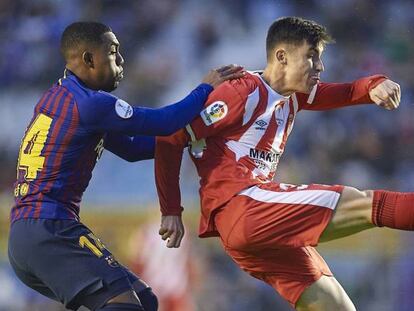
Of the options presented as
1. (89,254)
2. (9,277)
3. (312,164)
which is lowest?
(9,277)

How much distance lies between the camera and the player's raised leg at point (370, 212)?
4465mm

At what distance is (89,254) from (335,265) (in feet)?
16.3

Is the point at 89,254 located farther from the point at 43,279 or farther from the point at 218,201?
the point at 218,201

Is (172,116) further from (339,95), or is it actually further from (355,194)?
(339,95)

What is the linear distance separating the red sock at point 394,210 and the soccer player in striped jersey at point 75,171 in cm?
102

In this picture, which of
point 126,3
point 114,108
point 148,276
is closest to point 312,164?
point 148,276

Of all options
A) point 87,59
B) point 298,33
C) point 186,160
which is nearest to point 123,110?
point 87,59

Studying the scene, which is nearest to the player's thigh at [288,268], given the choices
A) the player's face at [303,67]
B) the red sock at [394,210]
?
the red sock at [394,210]

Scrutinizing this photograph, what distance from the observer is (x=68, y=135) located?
466 centimetres

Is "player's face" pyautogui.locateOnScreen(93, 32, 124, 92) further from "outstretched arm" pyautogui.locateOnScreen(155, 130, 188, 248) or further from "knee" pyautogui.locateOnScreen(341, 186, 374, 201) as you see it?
"knee" pyautogui.locateOnScreen(341, 186, 374, 201)

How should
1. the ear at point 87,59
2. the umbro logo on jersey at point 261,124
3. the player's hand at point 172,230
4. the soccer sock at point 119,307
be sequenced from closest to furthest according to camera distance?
the soccer sock at point 119,307
the ear at point 87,59
the umbro logo on jersey at point 261,124
the player's hand at point 172,230

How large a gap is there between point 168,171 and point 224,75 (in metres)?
0.57

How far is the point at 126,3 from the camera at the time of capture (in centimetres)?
1118

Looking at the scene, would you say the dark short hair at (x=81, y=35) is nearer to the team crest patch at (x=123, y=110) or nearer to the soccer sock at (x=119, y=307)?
the team crest patch at (x=123, y=110)
